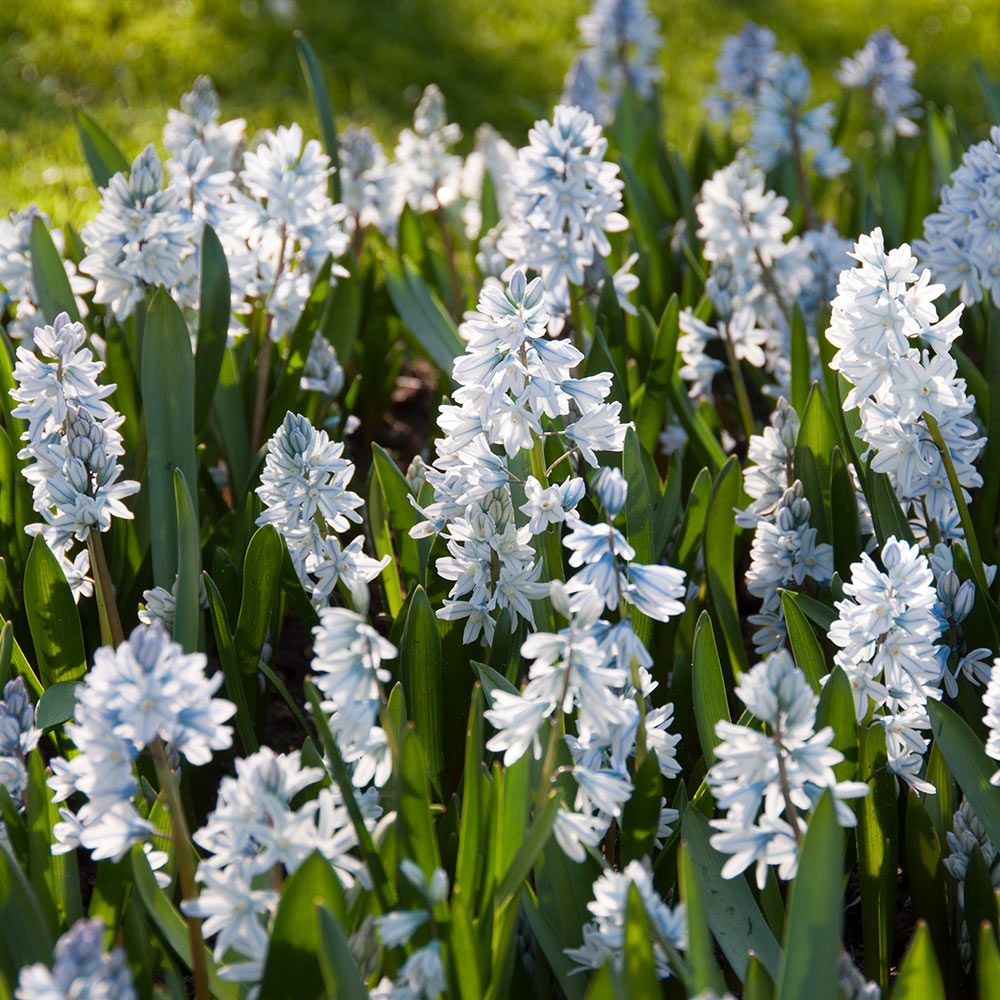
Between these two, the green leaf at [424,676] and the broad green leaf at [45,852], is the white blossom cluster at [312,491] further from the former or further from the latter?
the broad green leaf at [45,852]

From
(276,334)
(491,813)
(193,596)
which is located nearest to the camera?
(491,813)

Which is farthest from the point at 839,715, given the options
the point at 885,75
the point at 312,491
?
the point at 885,75

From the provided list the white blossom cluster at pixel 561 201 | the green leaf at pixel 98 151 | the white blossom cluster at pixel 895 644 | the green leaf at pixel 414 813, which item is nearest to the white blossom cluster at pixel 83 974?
the green leaf at pixel 414 813

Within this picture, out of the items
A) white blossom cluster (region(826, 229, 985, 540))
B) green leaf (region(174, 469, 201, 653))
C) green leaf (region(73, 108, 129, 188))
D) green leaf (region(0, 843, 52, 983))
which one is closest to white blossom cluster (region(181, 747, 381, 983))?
green leaf (region(0, 843, 52, 983))

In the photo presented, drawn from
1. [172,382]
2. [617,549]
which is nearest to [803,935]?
[617,549]

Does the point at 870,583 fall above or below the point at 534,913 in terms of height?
above

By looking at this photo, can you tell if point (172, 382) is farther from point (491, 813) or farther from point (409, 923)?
point (409, 923)

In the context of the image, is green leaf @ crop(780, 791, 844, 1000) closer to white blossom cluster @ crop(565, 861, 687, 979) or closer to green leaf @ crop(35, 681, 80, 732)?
white blossom cluster @ crop(565, 861, 687, 979)

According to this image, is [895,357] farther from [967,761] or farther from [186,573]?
[186,573]
